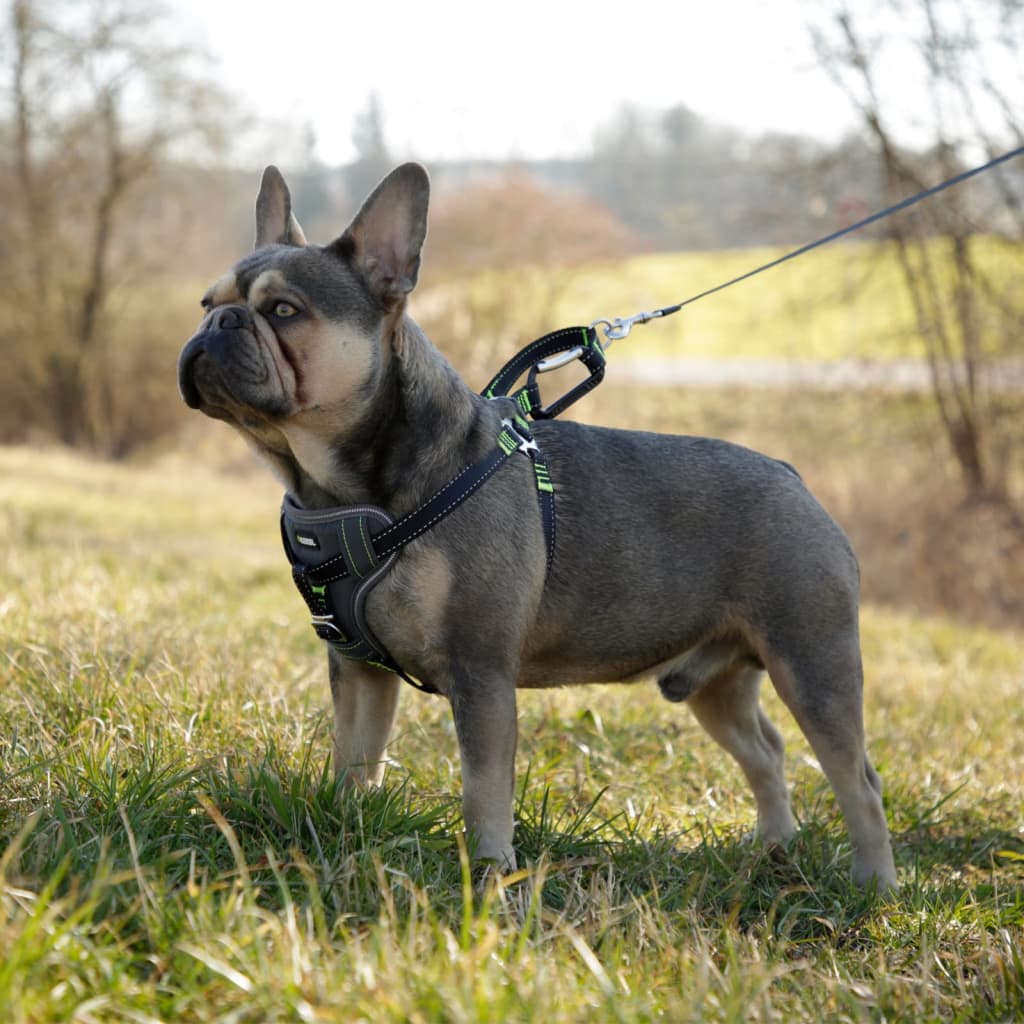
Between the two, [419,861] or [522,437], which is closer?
[419,861]

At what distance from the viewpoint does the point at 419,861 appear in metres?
3.12

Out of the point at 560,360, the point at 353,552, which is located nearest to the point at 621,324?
the point at 560,360

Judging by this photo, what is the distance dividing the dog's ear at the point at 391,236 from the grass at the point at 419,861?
148 centimetres

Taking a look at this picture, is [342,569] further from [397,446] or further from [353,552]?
[397,446]

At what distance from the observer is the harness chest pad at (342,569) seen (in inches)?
133

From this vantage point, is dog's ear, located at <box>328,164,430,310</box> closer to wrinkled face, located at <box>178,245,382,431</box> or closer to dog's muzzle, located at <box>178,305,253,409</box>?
wrinkled face, located at <box>178,245,382,431</box>

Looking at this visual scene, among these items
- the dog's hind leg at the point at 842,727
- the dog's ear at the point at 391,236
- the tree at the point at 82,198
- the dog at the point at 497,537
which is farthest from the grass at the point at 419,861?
the tree at the point at 82,198

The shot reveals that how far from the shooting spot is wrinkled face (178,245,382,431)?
10.7 ft

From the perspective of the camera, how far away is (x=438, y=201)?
70.6 ft

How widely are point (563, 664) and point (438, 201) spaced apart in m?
18.9

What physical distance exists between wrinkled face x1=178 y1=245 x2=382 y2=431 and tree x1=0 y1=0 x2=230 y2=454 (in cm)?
2129

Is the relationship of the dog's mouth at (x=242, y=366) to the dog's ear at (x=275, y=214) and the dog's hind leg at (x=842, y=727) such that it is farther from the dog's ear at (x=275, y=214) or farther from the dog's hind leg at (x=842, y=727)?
the dog's hind leg at (x=842, y=727)

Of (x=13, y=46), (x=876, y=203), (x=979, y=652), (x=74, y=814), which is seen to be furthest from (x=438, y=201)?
(x=74, y=814)

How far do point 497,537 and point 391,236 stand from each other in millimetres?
992
